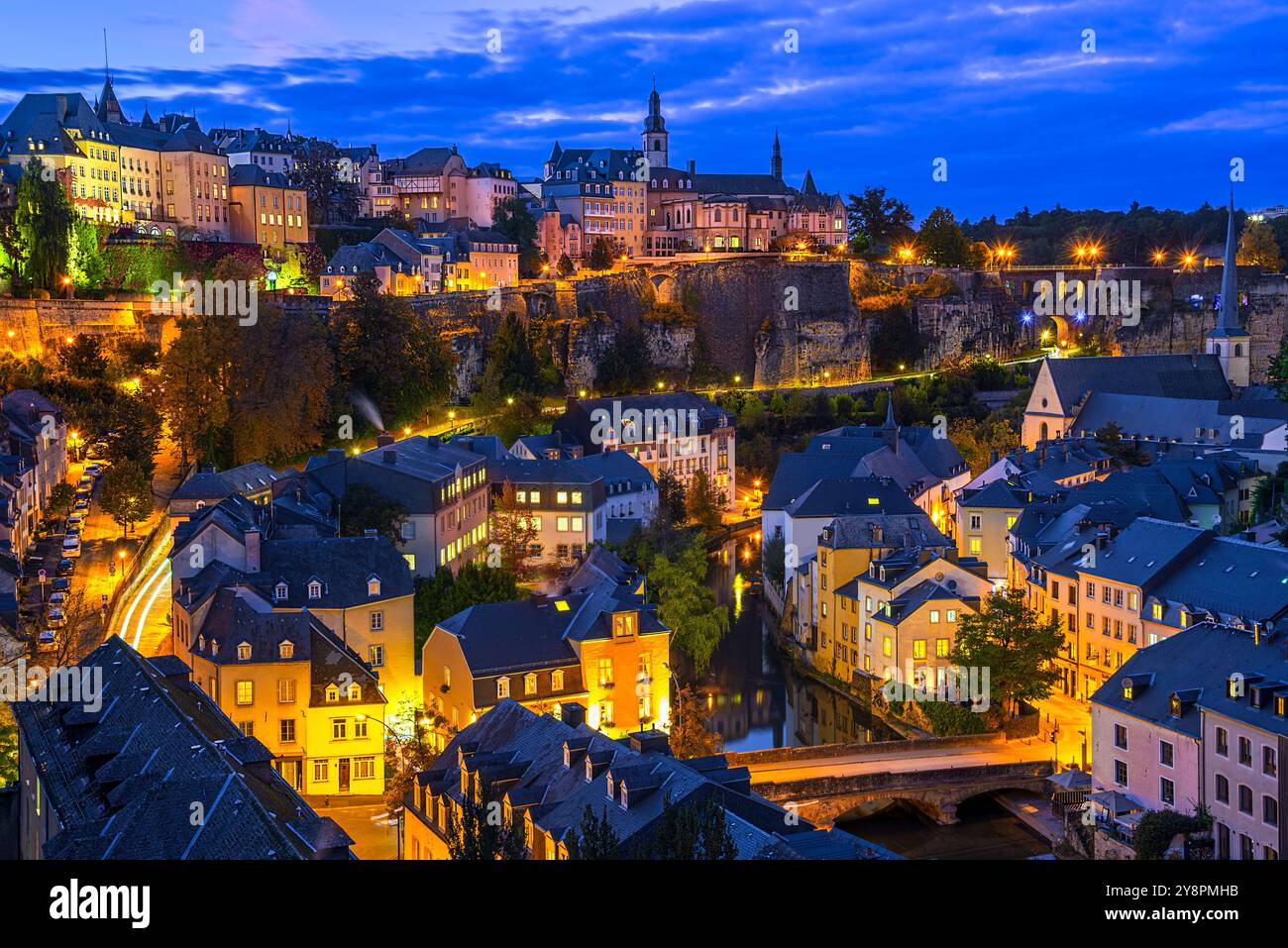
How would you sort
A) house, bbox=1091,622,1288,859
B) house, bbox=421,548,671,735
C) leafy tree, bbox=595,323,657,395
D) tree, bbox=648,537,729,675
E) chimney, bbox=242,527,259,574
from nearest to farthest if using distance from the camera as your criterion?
1. house, bbox=1091,622,1288,859
2. house, bbox=421,548,671,735
3. chimney, bbox=242,527,259,574
4. tree, bbox=648,537,729,675
5. leafy tree, bbox=595,323,657,395

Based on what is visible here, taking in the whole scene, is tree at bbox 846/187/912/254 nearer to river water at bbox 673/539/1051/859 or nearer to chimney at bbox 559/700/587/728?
river water at bbox 673/539/1051/859

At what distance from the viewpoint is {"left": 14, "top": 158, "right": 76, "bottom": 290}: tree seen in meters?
38.2

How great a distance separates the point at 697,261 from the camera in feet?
206

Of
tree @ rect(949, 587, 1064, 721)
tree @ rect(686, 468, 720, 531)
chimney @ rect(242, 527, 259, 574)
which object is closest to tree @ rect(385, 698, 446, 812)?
chimney @ rect(242, 527, 259, 574)

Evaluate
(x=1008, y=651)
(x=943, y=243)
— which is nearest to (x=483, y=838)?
(x=1008, y=651)

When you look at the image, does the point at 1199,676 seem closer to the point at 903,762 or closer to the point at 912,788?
the point at 912,788

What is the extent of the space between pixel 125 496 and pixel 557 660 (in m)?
11.5

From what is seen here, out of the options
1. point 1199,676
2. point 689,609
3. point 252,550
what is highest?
point 252,550

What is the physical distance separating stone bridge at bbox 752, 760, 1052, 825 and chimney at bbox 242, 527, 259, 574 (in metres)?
9.30

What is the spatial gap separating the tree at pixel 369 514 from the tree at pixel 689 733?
765 cm

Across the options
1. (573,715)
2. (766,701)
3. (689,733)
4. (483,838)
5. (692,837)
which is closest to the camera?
(692,837)

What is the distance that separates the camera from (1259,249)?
2726 inches

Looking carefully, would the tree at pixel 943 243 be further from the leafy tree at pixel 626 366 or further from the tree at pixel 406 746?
the tree at pixel 406 746
